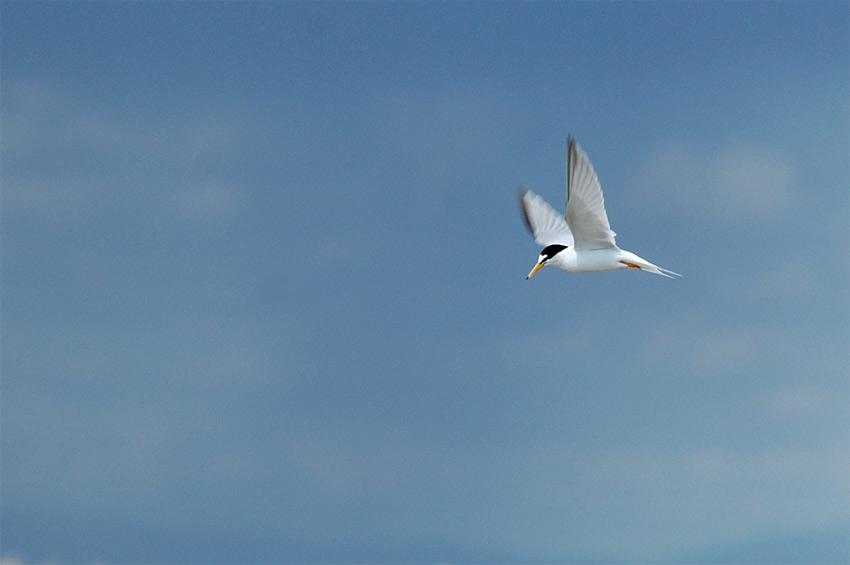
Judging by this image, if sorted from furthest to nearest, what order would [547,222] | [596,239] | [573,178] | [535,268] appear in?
[547,222], [535,268], [596,239], [573,178]

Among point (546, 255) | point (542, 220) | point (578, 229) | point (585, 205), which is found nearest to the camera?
point (585, 205)

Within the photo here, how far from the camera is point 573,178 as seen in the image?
47.0 feet

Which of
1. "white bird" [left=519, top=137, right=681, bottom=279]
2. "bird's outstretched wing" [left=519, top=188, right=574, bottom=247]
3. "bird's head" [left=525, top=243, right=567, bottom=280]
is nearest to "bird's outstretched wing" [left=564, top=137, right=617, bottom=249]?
"white bird" [left=519, top=137, right=681, bottom=279]

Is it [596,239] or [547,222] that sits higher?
[547,222]

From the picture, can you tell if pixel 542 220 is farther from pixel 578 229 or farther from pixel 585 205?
pixel 585 205

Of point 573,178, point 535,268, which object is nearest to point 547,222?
point 535,268

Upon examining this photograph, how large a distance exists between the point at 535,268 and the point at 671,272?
8.41ft

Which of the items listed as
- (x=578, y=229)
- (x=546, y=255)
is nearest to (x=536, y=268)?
(x=546, y=255)

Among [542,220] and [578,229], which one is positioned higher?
[542,220]

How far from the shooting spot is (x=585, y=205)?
15070 millimetres

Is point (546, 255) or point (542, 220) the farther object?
point (542, 220)

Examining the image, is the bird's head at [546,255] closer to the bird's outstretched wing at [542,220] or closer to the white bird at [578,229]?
the white bird at [578,229]

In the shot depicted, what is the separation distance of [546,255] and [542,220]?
6.57ft

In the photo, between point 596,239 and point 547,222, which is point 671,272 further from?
point 547,222
